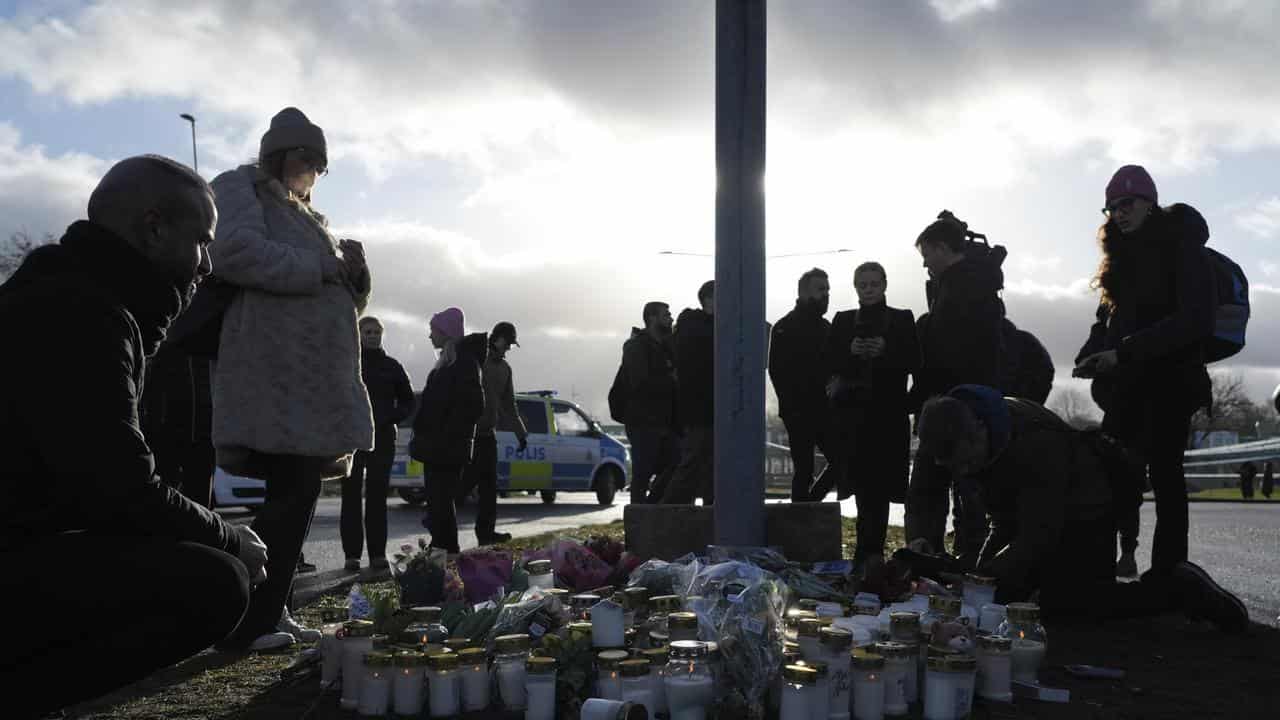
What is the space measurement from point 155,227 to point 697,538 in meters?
3.87

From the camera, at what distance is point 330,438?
12.4ft

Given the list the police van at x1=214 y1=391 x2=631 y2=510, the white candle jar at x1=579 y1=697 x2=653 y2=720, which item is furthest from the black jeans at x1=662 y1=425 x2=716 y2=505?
the police van at x1=214 y1=391 x2=631 y2=510

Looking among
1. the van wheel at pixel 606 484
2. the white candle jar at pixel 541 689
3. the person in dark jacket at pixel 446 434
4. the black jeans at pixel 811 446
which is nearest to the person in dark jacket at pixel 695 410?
the black jeans at pixel 811 446

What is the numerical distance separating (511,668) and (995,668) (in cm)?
141

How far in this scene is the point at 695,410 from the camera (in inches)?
295

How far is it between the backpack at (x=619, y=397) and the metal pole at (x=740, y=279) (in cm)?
357

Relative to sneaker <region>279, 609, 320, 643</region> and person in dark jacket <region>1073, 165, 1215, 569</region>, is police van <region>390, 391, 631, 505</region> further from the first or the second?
person in dark jacket <region>1073, 165, 1215, 569</region>

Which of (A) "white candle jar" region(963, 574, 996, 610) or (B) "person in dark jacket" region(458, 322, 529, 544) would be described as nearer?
(A) "white candle jar" region(963, 574, 996, 610)

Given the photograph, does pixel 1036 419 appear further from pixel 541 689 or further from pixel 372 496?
pixel 372 496

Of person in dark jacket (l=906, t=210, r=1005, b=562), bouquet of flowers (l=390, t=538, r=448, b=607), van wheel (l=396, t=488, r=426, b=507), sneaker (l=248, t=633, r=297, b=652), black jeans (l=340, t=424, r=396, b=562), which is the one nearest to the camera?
sneaker (l=248, t=633, r=297, b=652)

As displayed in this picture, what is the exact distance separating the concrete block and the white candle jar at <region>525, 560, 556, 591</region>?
1.41 metres

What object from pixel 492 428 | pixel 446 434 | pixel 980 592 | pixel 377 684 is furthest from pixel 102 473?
pixel 492 428

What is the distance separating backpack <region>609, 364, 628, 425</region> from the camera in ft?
28.8

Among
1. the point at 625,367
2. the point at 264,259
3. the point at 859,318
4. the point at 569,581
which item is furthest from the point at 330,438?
the point at 625,367
